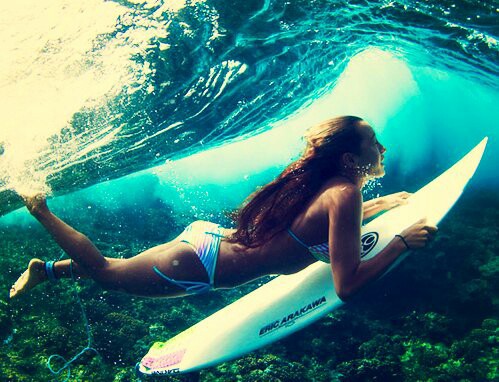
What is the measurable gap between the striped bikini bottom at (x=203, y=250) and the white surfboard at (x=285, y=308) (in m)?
1.27

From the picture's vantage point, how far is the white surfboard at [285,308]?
376cm

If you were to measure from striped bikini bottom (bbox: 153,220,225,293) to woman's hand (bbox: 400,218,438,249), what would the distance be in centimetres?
170

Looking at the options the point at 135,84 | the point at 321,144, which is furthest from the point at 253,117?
the point at 321,144

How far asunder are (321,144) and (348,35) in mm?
8042

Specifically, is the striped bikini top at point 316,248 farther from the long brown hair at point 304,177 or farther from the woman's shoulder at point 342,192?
the woman's shoulder at point 342,192

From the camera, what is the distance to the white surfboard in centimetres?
376

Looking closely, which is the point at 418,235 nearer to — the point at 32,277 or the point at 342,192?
the point at 342,192

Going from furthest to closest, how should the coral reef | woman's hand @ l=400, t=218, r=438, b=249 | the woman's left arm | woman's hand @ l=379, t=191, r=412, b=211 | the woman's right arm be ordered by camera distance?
the coral reef → woman's hand @ l=379, t=191, r=412, b=211 → the woman's left arm → woman's hand @ l=400, t=218, r=438, b=249 → the woman's right arm

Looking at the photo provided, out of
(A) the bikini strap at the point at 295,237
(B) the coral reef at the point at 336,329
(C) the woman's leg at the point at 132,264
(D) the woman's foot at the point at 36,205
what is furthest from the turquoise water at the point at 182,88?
(D) the woman's foot at the point at 36,205

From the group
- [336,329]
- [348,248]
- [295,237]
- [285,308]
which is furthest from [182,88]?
[336,329]

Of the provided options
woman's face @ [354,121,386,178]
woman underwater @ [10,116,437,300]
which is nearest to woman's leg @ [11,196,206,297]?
woman underwater @ [10,116,437,300]

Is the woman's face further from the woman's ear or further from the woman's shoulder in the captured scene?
the woman's shoulder

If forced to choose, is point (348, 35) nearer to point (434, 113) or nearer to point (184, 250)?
point (184, 250)

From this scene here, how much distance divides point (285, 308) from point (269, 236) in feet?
5.42
